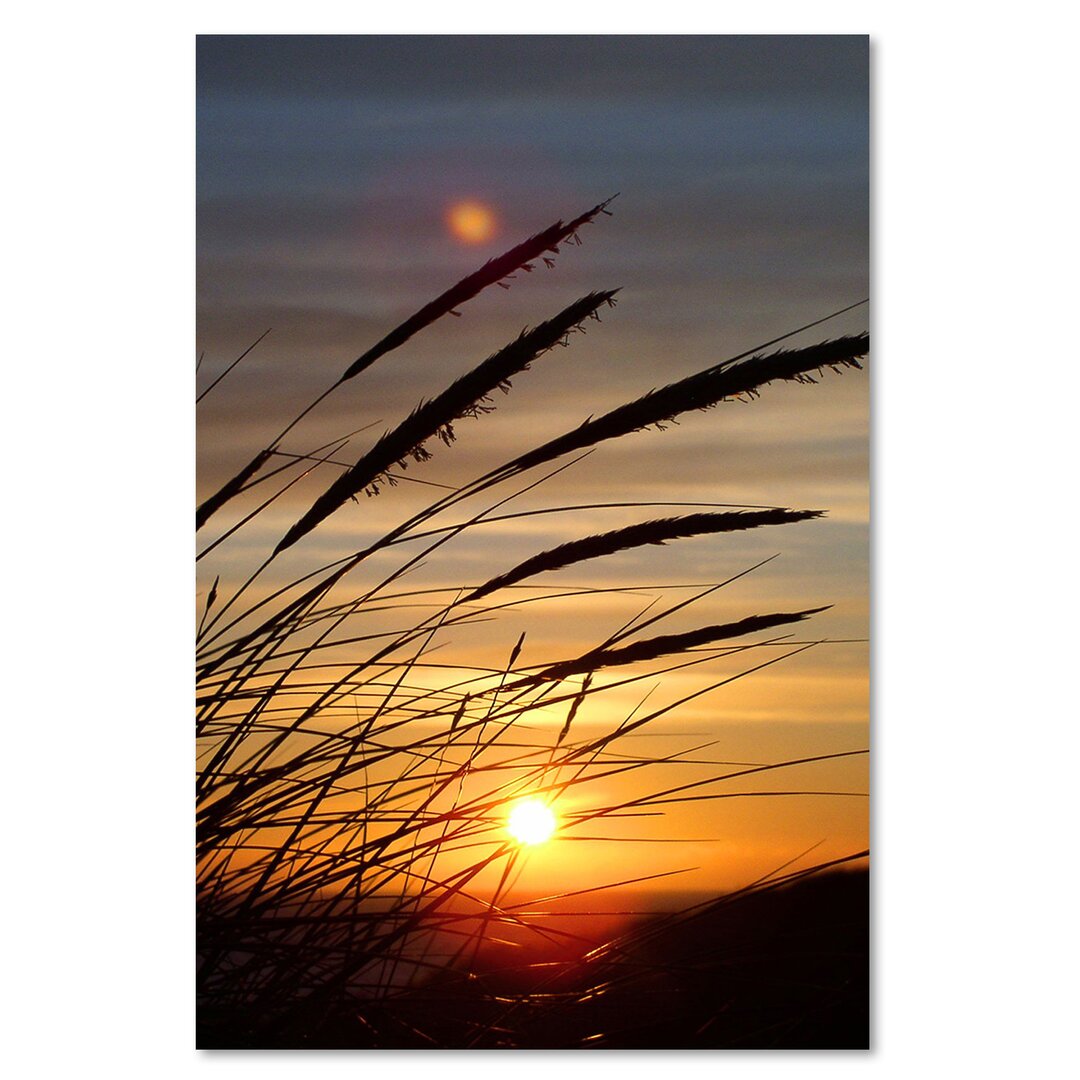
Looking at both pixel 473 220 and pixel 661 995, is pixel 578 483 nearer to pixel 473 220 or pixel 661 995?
pixel 473 220

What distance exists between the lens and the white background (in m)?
1.82

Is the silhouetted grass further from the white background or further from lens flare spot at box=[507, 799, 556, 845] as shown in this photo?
the white background

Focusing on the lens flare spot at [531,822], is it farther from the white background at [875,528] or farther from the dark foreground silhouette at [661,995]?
the white background at [875,528]

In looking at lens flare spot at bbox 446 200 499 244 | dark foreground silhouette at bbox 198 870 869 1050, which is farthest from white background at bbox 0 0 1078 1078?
lens flare spot at bbox 446 200 499 244

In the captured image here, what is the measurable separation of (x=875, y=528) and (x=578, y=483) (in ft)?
1.44

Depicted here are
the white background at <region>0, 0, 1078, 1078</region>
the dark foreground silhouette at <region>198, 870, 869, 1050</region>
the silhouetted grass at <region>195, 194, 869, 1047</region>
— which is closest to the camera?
the silhouetted grass at <region>195, 194, 869, 1047</region>

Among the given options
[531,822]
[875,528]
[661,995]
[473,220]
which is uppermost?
[473,220]

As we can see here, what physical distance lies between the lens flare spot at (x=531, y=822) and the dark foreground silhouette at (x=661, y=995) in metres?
0.14

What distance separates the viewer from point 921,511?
1851mm

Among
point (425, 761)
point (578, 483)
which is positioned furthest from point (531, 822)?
point (578, 483)

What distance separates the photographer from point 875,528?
72.5 inches
